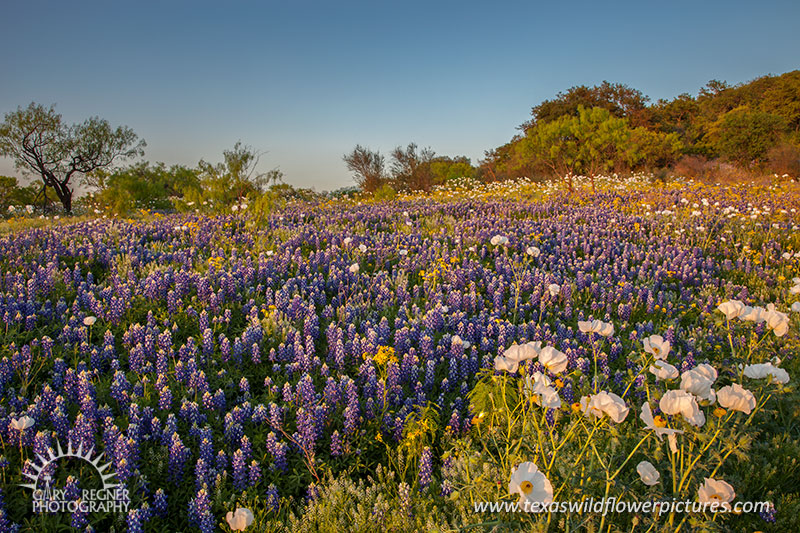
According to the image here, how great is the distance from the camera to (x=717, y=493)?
5.69 feet

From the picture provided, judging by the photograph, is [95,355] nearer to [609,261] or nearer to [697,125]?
[609,261]

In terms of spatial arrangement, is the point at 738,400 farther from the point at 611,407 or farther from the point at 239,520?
the point at 239,520

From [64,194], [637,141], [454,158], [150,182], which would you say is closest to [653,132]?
[637,141]

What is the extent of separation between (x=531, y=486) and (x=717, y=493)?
0.72 m

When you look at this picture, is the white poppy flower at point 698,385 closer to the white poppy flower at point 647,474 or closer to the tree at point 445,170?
the white poppy flower at point 647,474

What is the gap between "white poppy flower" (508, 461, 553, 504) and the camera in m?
1.74

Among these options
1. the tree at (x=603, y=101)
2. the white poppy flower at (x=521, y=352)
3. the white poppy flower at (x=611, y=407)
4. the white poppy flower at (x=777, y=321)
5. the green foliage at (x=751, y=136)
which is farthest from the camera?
the tree at (x=603, y=101)

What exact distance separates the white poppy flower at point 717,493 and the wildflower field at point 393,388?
0.4 inches

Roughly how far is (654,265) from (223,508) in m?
6.40

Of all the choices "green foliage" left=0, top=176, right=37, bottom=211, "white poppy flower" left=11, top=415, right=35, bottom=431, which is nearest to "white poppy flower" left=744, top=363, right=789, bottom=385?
"white poppy flower" left=11, top=415, right=35, bottom=431

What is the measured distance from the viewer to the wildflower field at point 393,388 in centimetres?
228

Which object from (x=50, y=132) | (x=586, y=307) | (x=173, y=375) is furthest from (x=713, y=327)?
(x=50, y=132)

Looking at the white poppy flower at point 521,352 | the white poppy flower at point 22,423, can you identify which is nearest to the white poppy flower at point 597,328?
the white poppy flower at point 521,352

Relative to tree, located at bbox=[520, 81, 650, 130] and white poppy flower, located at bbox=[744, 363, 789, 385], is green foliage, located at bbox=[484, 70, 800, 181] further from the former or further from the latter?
white poppy flower, located at bbox=[744, 363, 789, 385]
